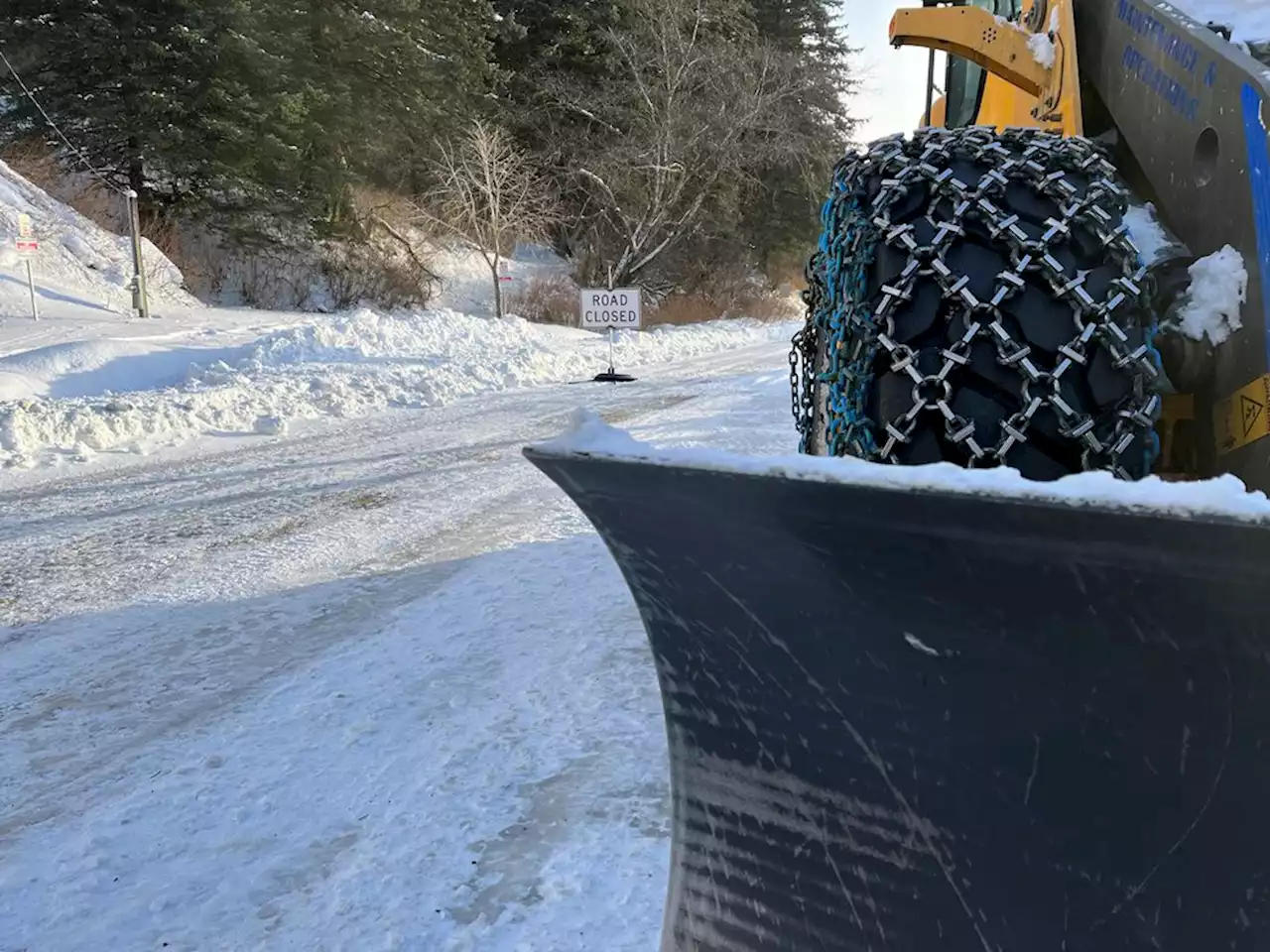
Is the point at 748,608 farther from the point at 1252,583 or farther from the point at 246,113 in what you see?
the point at 246,113

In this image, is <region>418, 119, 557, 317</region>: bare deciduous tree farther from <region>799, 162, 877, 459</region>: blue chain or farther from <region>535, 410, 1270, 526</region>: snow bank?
<region>535, 410, 1270, 526</region>: snow bank

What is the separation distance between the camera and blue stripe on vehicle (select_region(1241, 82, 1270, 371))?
161 centimetres

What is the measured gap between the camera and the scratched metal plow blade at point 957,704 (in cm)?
97

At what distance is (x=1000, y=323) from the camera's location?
153 centimetres

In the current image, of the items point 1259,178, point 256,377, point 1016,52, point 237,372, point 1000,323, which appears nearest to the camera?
point 1000,323

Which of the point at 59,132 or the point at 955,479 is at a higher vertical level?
the point at 59,132

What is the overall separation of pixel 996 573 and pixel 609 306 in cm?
1619

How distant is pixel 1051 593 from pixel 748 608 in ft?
1.42

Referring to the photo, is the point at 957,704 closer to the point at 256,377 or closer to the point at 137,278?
the point at 256,377

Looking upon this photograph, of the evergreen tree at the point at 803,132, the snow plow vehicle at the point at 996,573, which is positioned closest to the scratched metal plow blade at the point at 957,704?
the snow plow vehicle at the point at 996,573

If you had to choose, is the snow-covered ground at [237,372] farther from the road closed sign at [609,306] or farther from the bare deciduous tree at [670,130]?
the bare deciduous tree at [670,130]

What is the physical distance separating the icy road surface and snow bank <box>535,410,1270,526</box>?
4.29 ft

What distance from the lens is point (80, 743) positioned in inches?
112

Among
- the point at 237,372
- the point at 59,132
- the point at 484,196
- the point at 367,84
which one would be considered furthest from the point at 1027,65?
the point at 367,84
